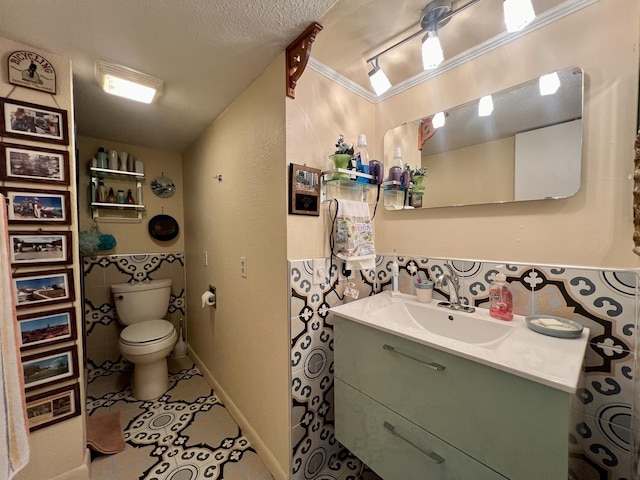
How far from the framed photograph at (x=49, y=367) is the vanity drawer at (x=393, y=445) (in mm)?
1291

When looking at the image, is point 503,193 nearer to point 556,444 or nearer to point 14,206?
point 556,444

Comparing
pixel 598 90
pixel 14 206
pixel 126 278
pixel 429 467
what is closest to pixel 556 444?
pixel 429 467

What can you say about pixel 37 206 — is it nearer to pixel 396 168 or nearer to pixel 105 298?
pixel 105 298

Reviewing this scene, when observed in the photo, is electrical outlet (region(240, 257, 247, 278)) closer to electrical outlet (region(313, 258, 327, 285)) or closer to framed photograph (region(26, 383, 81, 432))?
electrical outlet (region(313, 258, 327, 285))

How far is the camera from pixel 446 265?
50.8 inches

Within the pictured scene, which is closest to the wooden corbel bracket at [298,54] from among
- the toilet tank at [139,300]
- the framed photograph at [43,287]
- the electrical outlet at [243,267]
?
the electrical outlet at [243,267]

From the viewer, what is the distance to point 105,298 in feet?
7.18

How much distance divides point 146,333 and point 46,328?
2.62 feet

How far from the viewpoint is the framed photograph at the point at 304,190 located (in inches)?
45.7

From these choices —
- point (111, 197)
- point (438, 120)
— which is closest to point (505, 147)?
point (438, 120)

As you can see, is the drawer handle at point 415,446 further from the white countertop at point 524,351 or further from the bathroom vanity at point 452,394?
the white countertop at point 524,351

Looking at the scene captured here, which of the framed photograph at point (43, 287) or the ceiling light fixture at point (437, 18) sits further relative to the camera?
the framed photograph at point (43, 287)

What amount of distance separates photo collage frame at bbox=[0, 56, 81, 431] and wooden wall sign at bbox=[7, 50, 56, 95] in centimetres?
2

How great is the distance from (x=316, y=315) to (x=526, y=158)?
3.93 ft
